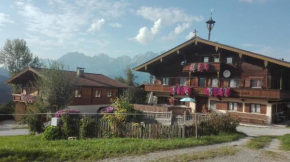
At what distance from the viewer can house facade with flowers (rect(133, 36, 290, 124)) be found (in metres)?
27.0

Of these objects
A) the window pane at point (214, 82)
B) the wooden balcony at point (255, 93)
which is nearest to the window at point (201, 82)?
the window pane at point (214, 82)

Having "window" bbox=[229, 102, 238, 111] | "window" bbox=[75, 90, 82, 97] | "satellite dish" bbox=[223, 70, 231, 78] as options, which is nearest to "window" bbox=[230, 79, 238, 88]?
"satellite dish" bbox=[223, 70, 231, 78]

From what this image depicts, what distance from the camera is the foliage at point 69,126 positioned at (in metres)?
15.7

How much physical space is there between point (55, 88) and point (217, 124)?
15.5 meters

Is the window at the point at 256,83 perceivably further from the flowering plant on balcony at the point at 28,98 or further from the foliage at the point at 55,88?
the flowering plant on balcony at the point at 28,98

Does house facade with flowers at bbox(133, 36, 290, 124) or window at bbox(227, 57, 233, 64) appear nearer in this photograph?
house facade with flowers at bbox(133, 36, 290, 124)

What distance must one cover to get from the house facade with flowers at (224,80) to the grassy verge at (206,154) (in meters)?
13.6

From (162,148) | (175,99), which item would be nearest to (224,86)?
(175,99)

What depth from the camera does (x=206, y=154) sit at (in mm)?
10609

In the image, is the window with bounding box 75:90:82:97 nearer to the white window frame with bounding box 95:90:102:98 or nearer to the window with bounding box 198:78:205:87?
the white window frame with bounding box 95:90:102:98

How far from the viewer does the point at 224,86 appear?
1199 inches

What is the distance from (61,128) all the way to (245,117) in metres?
20.9

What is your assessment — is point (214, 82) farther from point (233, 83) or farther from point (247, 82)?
point (247, 82)

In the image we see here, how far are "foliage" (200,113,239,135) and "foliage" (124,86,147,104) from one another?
70.5 ft
